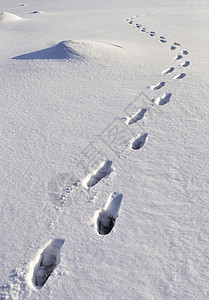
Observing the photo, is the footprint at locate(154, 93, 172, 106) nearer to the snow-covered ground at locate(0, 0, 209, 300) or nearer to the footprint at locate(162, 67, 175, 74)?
the snow-covered ground at locate(0, 0, 209, 300)

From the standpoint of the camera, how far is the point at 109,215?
2057 millimetres

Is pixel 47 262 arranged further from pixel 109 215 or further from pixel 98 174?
pixel 98 174

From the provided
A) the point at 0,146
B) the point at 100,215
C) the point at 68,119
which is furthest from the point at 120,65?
the point at 100,215

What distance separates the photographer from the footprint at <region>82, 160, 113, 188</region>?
7.71ft

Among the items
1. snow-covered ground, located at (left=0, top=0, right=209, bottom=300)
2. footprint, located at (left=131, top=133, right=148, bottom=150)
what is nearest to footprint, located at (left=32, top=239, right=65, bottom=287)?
snow-covered ground, located at (left=0, top=0, right=209, bottom=300)

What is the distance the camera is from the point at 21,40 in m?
6.82

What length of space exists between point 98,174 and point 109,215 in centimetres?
51

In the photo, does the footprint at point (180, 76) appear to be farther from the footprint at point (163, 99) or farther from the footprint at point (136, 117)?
the footprint at point (136, 117)

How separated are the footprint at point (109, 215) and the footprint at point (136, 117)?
126cm

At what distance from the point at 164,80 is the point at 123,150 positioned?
1.94 meters

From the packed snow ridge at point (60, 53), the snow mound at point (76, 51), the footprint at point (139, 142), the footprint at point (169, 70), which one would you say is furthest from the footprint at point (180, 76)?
the packed snow ridge at point (60, 53)

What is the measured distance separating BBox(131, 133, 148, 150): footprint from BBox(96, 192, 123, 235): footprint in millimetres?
755

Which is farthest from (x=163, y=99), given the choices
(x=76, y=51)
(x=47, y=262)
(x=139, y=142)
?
(x=47, y=262)

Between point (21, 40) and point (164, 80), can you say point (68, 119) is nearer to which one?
point (164, 80)
